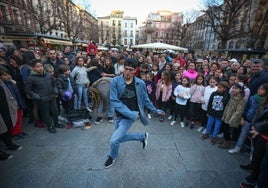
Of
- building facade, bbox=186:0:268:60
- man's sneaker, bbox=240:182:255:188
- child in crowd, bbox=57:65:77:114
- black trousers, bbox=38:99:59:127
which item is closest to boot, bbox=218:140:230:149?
man's sneaker, bbox=240:182:255:188

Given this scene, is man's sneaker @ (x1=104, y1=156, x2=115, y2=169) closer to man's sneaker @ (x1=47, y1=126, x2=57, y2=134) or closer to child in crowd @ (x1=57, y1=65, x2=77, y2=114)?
man's sneaker @ (x1=47, y1=126, x2=57, y2=134)

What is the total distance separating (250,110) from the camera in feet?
10.6

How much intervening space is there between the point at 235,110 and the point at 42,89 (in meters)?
4.94

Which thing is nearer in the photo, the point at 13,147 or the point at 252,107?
the point at 252,107

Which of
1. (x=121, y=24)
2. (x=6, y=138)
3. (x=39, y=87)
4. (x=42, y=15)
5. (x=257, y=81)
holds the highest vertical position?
(x=121, y=24)

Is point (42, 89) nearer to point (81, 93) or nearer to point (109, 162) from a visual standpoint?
point (81, 93)

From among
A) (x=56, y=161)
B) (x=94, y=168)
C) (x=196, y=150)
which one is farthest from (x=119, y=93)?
(x=196, y=150)

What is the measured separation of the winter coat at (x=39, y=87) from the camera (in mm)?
3805

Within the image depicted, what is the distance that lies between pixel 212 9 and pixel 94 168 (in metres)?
27.3

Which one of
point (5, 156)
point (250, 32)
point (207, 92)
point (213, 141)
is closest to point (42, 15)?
point (5, 156)

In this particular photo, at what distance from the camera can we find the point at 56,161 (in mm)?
3102

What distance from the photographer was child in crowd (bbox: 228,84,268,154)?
3011 mm

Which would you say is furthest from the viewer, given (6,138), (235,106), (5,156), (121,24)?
(121,24)

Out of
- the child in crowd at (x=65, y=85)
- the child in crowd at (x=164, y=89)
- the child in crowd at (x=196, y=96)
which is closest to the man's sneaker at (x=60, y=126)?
the child in crowd at (x=65, y=85)
